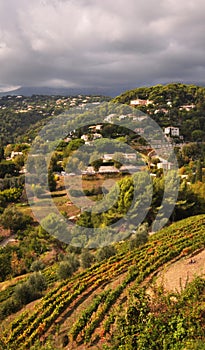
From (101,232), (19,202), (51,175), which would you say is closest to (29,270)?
(101,232)

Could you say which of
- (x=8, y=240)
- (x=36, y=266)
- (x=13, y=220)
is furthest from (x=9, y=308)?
(x=13, y=220)

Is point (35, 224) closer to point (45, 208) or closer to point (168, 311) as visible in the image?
point (45, 208)

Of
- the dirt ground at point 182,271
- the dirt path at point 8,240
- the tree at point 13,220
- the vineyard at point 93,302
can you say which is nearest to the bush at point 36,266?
the vineyard at point 93,302

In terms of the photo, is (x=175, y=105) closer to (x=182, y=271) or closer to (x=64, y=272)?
(x=64, y=272)

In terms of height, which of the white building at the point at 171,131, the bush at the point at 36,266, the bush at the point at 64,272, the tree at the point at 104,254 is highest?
the white building at the point at 171,131

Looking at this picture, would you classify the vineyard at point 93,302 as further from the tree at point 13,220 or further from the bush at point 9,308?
the tree at point 13,220

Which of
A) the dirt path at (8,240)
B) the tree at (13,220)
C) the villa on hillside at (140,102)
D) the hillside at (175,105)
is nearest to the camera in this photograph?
the dirt path at (8,240)
